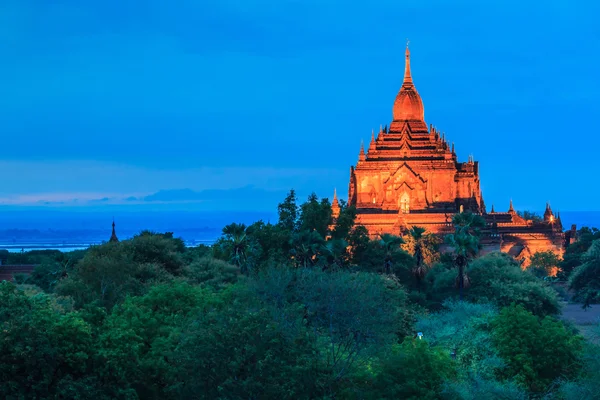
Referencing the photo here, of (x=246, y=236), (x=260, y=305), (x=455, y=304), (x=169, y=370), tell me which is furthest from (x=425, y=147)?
(x=169, y=370)

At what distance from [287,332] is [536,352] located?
10366 millimetres

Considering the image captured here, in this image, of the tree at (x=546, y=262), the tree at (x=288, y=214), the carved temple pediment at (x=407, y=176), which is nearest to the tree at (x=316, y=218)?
the tree at (x=288, y=214)

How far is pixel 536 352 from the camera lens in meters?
44.1

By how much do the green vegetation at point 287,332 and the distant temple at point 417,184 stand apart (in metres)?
29.3

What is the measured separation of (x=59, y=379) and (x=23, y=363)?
3.56ft

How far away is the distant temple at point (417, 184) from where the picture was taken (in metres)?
96.3

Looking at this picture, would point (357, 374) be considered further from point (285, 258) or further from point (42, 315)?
point (285, 258)

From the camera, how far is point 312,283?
50.3 meters

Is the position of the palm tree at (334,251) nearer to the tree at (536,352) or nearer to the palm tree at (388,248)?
the palm tree at (388,248)

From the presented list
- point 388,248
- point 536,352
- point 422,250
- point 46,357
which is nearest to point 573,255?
point 422,250

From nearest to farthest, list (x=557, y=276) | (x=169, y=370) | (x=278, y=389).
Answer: (x=278, y=389) < (x=169, y=370) < (x=557, y=276)

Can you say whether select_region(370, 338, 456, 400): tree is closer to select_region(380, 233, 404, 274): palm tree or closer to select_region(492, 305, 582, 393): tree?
select_region(492, 305, 582, 393): tree

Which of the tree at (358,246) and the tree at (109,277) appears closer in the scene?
the tree at (109,277)

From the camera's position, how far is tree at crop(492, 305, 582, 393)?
141ft
